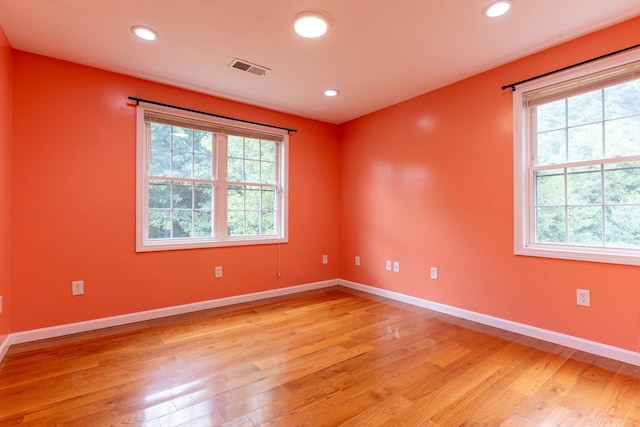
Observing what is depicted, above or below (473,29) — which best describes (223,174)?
below

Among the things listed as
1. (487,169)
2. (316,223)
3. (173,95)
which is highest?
(173,95)

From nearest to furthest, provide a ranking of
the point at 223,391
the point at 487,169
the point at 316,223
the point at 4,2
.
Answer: the point at 223,391, the point at 4,2, the point at 487,169, the point at 316,223

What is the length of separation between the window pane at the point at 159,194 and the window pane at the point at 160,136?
0.40 meters

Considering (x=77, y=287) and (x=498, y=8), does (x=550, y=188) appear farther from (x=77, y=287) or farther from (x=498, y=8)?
(x=77, y=287)

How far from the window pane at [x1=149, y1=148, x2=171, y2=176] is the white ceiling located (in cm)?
74

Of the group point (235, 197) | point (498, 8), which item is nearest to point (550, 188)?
point (498, 8)

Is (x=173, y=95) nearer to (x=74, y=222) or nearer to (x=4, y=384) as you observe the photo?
(x=74, y=222)

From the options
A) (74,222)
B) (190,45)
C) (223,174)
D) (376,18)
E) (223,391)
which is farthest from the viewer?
(223,174)

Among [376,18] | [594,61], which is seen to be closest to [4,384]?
[376,18]

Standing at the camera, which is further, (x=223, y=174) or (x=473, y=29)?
(x=223, y=174)

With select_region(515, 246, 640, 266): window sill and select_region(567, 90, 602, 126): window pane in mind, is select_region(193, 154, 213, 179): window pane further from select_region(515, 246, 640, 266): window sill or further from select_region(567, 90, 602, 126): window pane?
select_region(567, 90, 602, 126): window pane

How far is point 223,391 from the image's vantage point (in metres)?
1.87

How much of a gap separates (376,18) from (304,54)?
2.41ft

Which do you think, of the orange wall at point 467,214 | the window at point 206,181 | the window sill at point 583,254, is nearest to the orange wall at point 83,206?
the window at point 206,181
